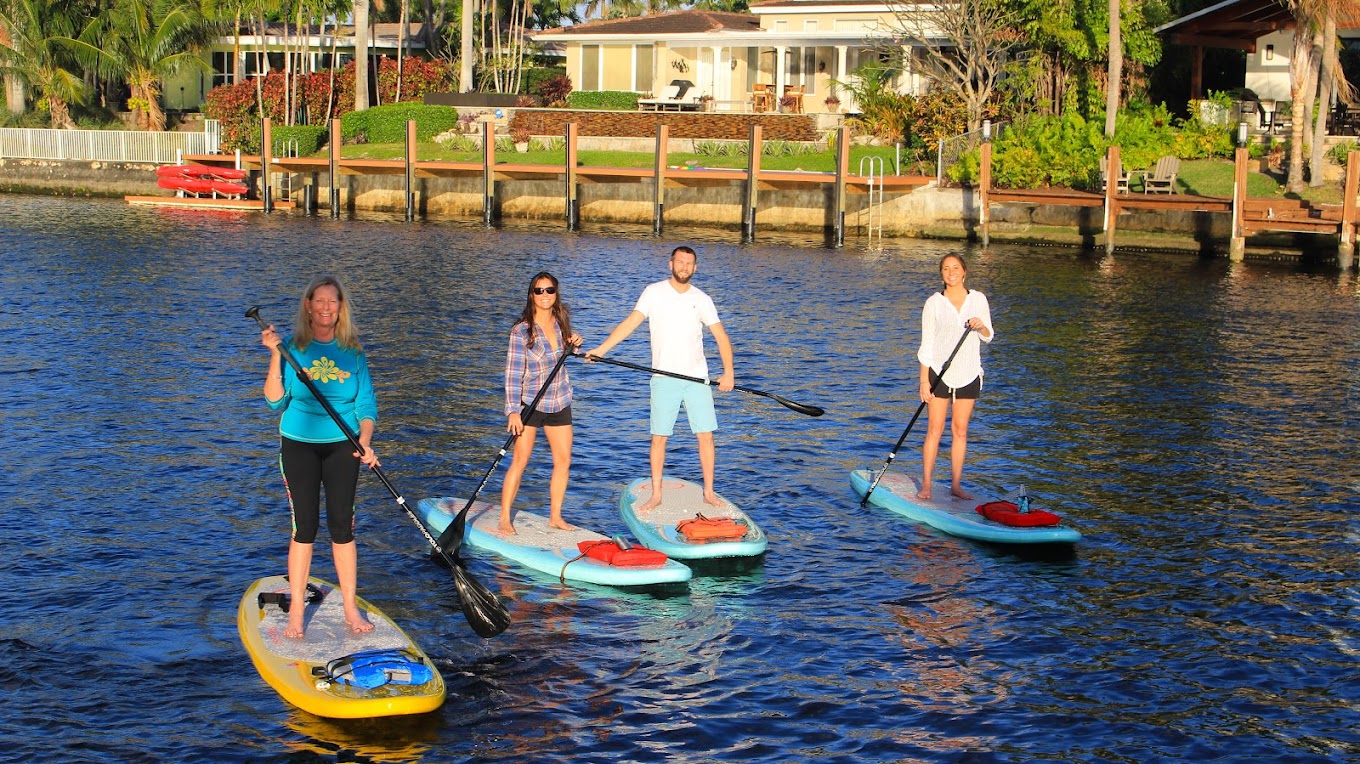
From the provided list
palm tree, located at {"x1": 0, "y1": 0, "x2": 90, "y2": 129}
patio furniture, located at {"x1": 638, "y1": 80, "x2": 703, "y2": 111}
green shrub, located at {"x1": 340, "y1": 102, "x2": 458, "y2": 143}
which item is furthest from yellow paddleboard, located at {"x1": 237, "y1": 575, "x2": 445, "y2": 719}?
palm tree, located at {"x1": 0, "y1": 0, "x2": 90, "y2": 129}

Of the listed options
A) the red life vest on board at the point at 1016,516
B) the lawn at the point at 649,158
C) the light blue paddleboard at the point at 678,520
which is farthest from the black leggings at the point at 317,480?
the lawn at the point at 649,158

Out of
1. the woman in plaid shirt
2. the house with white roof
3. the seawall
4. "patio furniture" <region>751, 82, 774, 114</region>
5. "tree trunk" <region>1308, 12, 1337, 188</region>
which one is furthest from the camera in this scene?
the house with white roof

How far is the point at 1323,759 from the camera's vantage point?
880 cm

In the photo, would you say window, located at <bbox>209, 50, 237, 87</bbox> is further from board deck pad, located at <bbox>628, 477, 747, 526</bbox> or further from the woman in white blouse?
the woman in white blouse

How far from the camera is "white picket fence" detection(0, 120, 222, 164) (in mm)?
52000

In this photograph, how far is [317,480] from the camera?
892cm

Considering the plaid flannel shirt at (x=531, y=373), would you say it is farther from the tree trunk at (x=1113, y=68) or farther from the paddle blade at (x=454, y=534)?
the tree trunk at (x=1113, y=68)

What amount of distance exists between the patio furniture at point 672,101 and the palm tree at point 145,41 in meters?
16.7

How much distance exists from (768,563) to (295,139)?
142 ft

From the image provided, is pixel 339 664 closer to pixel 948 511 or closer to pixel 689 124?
pixel 948 511

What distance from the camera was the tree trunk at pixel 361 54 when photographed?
55.0 m

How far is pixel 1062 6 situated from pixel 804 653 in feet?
124

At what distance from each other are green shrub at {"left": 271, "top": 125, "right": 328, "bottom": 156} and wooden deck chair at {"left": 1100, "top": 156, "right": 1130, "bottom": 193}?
27732 mm

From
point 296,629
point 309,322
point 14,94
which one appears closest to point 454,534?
point 296,629
